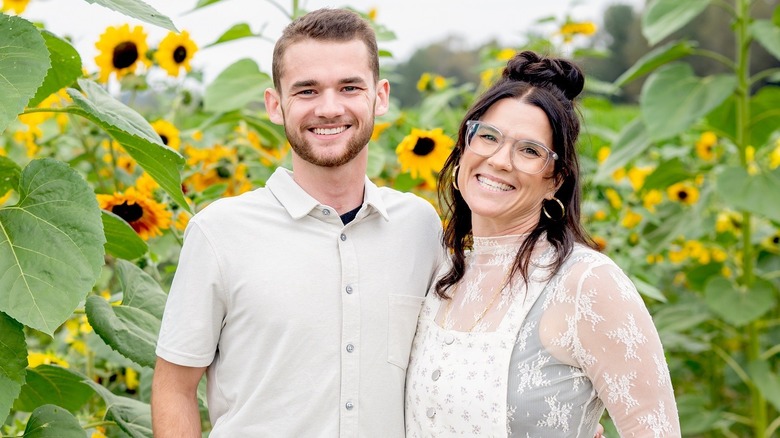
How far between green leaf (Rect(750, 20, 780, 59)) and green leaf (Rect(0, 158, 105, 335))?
2.52m

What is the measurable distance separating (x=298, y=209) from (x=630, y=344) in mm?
673

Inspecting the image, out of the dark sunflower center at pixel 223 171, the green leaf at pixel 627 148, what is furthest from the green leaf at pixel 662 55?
the dark sunflower center at pixel 223 171

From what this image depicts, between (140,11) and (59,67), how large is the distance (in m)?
0.41

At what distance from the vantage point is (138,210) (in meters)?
2.39

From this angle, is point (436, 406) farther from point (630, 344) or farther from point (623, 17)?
point (623, 17)

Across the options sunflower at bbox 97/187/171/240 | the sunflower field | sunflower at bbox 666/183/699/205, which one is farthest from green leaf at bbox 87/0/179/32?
sunflower at bbox 666/183/699/205

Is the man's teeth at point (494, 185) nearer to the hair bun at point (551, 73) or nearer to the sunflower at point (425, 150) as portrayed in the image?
the hair bun at point (551, 73)

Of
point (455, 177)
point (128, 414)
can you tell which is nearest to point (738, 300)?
point (455, 177)

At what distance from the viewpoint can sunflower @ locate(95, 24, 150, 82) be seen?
2793 mm

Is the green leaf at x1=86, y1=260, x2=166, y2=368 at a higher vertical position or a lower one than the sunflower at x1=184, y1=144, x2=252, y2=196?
higher

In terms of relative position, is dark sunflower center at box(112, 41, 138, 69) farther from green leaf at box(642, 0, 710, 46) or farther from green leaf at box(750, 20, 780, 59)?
green leaf at box(750, 20, 780, 59)

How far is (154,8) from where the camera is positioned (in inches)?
66.6

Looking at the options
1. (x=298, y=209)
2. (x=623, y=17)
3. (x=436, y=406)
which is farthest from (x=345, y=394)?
(x=623, y=17)

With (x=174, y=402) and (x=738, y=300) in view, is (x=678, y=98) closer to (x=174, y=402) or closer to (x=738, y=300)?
(x=738, y=300)
